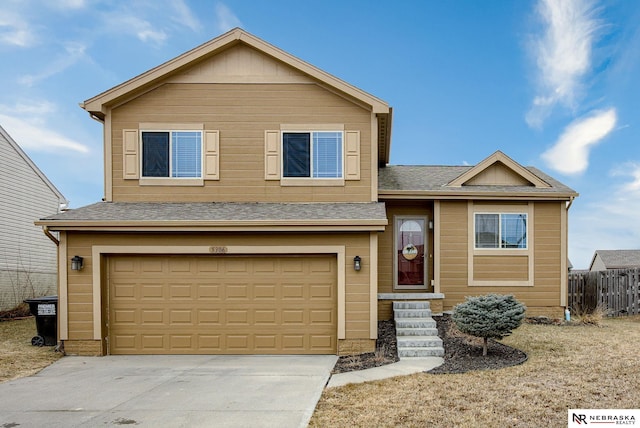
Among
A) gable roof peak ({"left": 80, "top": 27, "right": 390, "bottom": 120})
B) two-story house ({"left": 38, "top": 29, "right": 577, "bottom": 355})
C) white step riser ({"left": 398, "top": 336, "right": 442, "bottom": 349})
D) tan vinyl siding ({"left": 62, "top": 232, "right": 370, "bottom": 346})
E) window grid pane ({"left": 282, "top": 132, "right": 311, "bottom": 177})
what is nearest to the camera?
white step riser ({"left": 398, "top": 336, "right": 442, "bottom": 349})

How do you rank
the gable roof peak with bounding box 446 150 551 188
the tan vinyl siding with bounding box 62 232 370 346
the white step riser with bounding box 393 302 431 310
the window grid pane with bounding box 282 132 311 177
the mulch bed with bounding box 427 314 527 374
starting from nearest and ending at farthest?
1. the mulch bed with bounding box 427 314 527 374
2. the tan vinyl siding with bounding box 62 232 370 346
3. the window grid pane with bounding box 282 132 311 177
4. the white step riser with bounding box 393 302 431 310
5. the gable roof peak with bounding box 446 150 551 188

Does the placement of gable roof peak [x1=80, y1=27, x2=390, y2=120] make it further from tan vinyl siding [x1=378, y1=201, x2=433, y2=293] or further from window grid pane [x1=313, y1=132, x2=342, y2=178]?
tan vinyl siding [x1=378, y1=201, x2=433, y2=293]

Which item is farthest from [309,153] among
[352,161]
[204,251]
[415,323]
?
[415,323]

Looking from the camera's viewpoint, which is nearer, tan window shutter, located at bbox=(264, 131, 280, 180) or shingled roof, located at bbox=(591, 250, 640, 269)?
tan window shutter, located at bbox=(264, 131, 280, 180)

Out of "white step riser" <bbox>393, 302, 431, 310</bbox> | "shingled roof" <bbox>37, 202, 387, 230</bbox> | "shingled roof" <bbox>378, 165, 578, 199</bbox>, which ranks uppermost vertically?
"shingled roof" <bbox>378, 165, 578, 199</bbox>

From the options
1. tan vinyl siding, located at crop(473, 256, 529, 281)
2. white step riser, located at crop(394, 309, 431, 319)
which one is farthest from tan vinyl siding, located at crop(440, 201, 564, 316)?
white step riser, located at crop(394, 309, 431, 319)

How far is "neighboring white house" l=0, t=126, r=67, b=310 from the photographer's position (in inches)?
687

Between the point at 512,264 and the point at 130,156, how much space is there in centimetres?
1034

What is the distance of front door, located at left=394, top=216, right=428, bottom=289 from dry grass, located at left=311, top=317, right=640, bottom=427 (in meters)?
4.43

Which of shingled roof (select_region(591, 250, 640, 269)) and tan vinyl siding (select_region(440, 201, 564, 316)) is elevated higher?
tan vinyl siding (select_region(440, 201, 564, 316))

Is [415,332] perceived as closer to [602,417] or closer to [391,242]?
[391,242]

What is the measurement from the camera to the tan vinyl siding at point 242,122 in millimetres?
11086

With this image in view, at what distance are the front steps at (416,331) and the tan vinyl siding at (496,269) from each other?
2.26 metres

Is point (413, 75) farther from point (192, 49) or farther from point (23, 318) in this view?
point (23, 318)
